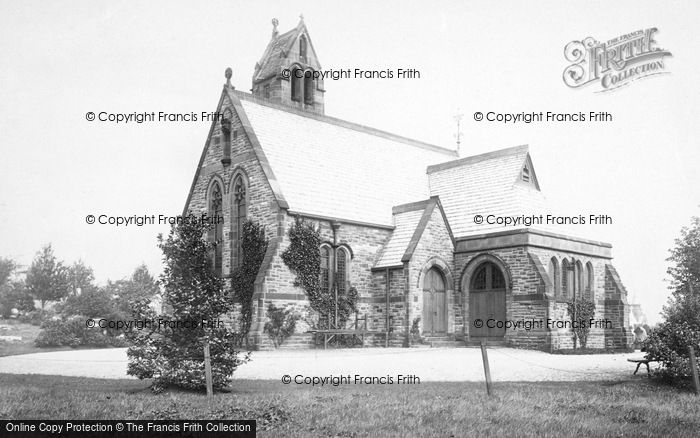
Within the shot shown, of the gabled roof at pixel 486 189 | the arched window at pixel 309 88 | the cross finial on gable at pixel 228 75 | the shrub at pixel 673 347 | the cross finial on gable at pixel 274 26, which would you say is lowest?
the shrub at pixel 673 347

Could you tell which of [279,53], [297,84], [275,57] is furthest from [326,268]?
[275,57]

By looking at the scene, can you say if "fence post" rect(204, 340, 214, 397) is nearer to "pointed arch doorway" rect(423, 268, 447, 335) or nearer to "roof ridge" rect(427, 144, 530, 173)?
"pointed arch doorway" rect(423, 268, 447, 335)

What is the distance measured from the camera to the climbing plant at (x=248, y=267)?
Answer: 97.7ft

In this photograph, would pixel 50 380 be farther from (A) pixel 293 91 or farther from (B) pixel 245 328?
(A) pixel 293 91

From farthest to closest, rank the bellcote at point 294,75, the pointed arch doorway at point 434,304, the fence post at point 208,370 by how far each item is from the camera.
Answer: the bellcote at point 294,75
the pointed arch doorway at point 434,304
the fence post at point 208,370

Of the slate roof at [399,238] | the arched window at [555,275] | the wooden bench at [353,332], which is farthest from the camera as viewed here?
the slate roof at [399,238]

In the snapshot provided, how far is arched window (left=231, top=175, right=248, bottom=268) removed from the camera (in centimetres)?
3166

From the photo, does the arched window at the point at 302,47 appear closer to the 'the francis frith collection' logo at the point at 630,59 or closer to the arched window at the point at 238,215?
the arched window at the point at 238,215

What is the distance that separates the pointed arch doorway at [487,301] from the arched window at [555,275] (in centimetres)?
224

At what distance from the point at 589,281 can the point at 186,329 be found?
78.7 ft

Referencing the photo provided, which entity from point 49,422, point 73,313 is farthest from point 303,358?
point 73,313

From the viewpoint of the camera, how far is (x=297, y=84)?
4297 cm

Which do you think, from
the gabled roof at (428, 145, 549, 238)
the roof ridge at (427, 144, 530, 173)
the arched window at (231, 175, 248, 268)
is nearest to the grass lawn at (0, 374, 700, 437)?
the arched window at (231, 175, 248, 268)

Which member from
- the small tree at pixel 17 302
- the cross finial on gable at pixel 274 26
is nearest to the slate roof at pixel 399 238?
the small tree at pixel 17 302
